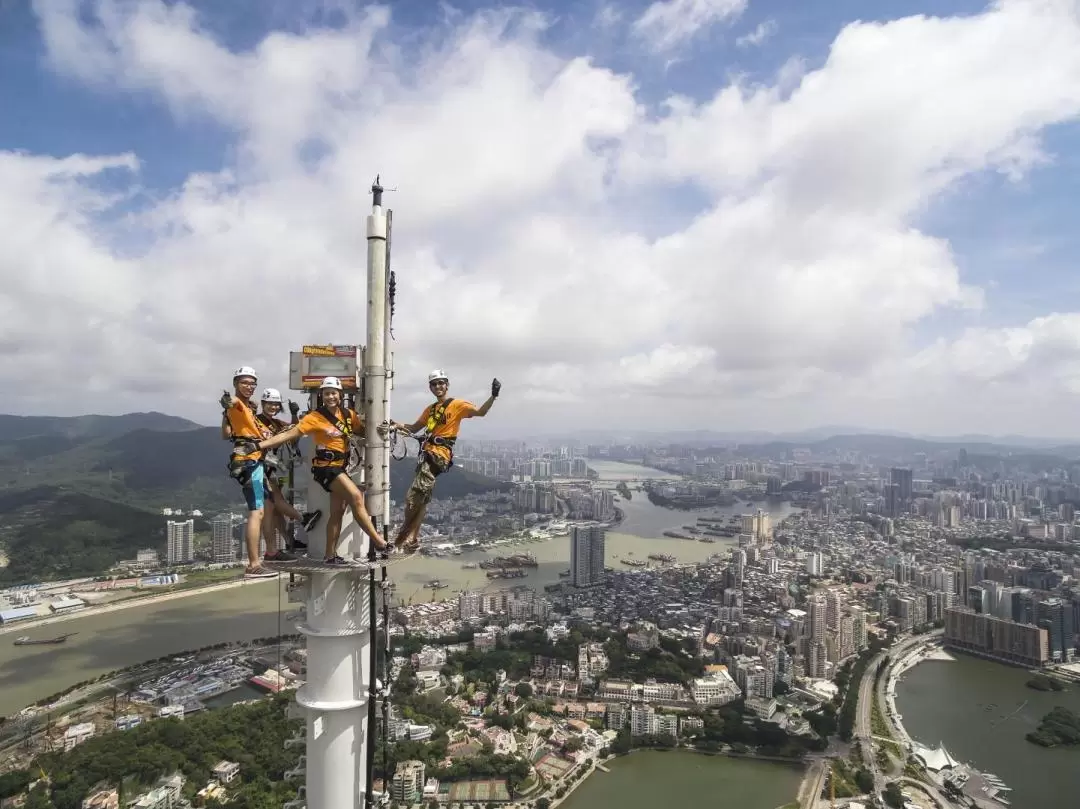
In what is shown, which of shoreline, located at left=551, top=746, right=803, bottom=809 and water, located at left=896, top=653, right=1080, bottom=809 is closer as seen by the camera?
shoreline, located at left=551, top=746, right=803, bottom=809

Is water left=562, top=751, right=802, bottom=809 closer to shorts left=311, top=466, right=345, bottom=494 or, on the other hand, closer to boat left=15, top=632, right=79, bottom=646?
shorts left=311, top=466, right=345, bottom=494

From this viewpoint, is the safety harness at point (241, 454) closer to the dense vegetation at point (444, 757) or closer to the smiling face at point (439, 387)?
the smiling face at point (439, 387)

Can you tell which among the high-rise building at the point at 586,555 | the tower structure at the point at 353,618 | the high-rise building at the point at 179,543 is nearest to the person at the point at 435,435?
the tower structure at the point at 353,618

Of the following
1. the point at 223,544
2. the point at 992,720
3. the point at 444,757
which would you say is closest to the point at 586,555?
the point at 992,720

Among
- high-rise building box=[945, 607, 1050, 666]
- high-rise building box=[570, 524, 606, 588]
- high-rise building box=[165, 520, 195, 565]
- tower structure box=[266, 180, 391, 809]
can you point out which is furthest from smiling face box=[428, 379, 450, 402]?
high-rise building box=[165, 520, 195, 565]

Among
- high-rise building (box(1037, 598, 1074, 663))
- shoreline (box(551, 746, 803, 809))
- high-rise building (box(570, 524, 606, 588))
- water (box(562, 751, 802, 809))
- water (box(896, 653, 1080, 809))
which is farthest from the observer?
high-rise building (box(570, 524, 606, 588))

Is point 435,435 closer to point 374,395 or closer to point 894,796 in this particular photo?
point 374,395
